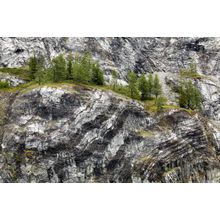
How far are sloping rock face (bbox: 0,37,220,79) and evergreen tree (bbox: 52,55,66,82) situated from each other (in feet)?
11.2

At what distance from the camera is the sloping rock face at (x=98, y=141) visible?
4378cm

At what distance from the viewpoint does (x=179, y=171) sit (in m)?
45.0

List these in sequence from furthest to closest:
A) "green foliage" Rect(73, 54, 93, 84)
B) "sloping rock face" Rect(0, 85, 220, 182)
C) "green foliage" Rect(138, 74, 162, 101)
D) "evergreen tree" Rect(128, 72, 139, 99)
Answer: "green foliage" Rect(138, 74, 162, 101)
"evergreen tree" Rect(128, 72, 139, 99)
"green foliage" Rect(73, 54, 93, 84)
"sloping rock face" Rect(0, 85, 220, 182)

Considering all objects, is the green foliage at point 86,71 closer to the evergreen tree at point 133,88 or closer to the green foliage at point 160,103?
the evergreen tree at point 133,88

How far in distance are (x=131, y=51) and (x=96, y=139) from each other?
27122mm

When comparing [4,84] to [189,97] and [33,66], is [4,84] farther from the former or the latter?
[189,97]

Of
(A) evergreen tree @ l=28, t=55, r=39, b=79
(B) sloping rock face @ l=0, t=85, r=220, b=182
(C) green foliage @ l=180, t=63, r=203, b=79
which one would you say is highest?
(C) green foliage @ l=180, t=63, r=203, b=79

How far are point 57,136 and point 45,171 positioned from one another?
193 inches

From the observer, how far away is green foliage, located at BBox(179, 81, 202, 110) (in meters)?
57.8

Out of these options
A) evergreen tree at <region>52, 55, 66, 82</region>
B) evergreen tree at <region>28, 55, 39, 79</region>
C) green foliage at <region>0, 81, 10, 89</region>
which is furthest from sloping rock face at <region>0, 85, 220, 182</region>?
evergreen tree at <region>28, 55, 39, 79</region>

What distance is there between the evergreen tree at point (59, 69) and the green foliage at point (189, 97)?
18735 mm

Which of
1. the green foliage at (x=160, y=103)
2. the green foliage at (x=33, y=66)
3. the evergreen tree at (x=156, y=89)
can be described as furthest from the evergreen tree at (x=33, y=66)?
the green foliage at (x=160, y=103)

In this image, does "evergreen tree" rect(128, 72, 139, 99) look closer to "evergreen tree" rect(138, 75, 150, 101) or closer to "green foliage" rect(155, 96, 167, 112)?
"evergreen tree" rect(138, 75, 150, 101)

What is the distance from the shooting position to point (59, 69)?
180ft
